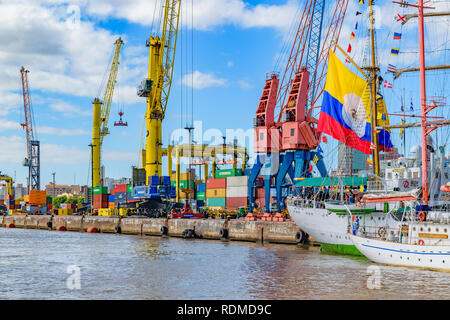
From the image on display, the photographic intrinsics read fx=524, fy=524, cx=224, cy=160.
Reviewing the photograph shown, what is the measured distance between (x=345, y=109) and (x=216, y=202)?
7179cm

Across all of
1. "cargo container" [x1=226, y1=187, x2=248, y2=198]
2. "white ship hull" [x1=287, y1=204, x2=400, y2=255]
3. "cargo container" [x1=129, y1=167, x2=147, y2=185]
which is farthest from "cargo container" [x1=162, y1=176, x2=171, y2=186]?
"white ship hull" [x1=287, y1=204, x2=400, y2=255]

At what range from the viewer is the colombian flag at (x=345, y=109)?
5581cm

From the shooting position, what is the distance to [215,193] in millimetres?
126250

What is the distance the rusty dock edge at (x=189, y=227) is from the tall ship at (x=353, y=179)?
5.84 metres

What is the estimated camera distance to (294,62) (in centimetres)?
9844

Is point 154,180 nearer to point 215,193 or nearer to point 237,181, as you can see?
point 215,193

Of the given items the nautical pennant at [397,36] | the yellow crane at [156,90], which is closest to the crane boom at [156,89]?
the yellow crane at [156,90]

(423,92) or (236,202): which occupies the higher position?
(423,92)

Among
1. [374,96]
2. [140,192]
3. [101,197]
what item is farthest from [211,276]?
[101,197]

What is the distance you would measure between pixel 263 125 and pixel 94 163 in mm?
86956

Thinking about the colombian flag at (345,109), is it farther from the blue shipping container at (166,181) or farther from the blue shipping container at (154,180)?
the blue shipping container at (166,181)

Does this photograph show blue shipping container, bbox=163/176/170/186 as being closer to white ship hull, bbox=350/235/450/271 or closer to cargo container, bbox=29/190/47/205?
cargo container, bbox=29/190/47/205

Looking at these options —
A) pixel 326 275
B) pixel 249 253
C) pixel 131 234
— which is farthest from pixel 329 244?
pixel 131 234
